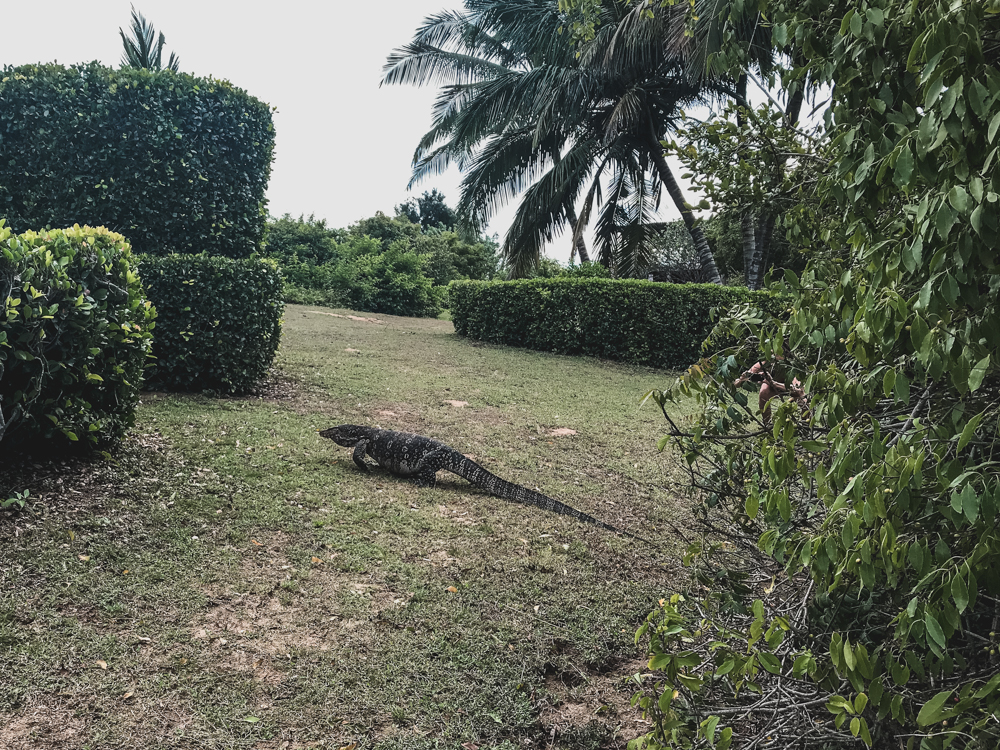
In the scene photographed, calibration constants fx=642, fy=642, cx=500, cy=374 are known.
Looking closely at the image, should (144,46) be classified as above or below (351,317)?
above

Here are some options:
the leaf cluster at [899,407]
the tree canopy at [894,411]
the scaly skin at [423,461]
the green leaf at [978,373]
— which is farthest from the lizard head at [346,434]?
the green leaf at [978,373]

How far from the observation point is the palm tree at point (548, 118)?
52.0ft

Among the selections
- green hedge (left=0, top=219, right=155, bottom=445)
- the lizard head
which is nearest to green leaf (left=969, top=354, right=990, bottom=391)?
green hedge (left=0, top=219, right=155, bottom=445)

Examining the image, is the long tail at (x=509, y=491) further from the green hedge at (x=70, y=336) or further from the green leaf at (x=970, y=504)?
the green leaf at (x=970, y=504)

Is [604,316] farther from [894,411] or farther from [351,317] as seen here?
[894,411]

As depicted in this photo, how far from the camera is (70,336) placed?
4328 millimetres

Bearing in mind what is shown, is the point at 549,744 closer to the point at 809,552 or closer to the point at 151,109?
the point at 809,552

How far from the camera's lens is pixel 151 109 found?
763 cm

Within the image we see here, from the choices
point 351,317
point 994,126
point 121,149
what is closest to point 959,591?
point 994,126

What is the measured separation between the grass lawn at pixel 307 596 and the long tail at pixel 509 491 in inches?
4.4

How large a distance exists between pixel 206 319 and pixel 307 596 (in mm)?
4834

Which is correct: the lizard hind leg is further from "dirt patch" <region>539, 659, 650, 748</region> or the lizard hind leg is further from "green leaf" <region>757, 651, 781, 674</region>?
"green leaf" <region>757, 651, 781, 674</region>

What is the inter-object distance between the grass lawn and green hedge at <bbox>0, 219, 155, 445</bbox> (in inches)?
15.3

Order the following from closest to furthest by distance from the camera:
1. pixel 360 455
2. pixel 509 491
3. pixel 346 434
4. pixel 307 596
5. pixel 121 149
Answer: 1. pixel 307 596
2. pixel 509 491
3. pixel 360 455
4. pixel 346 434
5. pixel 121 149
